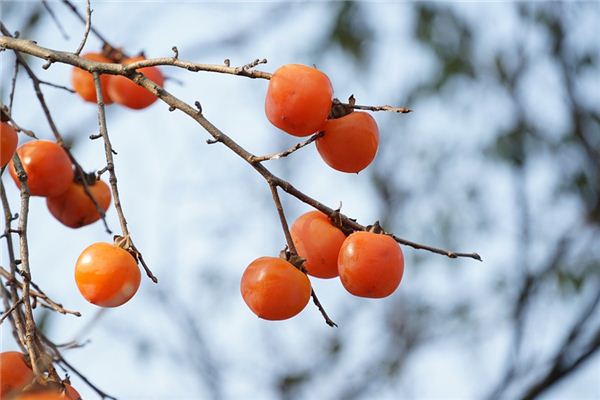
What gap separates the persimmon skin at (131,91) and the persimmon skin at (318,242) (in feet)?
2.03

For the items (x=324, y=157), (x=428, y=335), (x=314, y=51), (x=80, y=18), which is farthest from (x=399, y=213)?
(x=324, y=157)

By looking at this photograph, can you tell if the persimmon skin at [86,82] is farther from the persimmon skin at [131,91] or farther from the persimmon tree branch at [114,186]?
the persimmon tree branch at [114,186]

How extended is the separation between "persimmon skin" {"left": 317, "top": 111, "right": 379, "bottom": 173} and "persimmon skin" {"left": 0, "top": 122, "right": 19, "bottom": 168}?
1.63 feet

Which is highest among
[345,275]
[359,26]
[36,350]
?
[359,26]

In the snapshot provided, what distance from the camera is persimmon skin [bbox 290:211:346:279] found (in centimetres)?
141

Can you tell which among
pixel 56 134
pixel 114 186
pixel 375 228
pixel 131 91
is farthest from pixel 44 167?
pixel 375 228

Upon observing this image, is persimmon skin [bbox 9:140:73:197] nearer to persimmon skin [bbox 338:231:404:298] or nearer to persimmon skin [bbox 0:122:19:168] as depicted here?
persimmon skin [bbox 0:122:19:168]

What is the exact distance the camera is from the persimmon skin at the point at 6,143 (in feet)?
4.91

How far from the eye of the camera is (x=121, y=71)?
133cm

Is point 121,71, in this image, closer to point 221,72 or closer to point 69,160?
point 221,72

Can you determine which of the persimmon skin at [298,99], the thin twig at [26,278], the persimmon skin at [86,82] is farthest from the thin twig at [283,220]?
the persimmon skin at [86,82]

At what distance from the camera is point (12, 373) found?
1.25 meters

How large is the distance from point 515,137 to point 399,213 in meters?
1.76

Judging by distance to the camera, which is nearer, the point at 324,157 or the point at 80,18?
the point at 324,157
